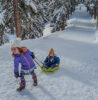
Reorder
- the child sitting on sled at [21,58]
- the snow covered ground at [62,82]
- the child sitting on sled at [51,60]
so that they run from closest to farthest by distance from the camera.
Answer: the child sitting on sled at [21,58]
the snow covered ground at [62,82]
the child sitting on sled at [51,60]

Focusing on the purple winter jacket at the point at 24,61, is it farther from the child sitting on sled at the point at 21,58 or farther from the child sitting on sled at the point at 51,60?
the child sitting on sled at the point at 51,60

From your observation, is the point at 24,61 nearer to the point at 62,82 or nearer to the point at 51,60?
the point at 62,82

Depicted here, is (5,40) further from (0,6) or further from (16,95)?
(16,95)

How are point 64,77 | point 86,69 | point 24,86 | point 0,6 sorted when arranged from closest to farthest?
1. point 24,86
2. point 64,77
3. point 86,69
4. point 0,6

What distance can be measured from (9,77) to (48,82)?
1.74 meters

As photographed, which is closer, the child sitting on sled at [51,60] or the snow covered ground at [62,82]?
the snow covered ground at [62,82]

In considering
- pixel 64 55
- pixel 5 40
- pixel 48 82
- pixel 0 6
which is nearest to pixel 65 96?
pixel 48 82

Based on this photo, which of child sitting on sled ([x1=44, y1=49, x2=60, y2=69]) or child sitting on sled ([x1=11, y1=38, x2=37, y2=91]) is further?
child sitting on sled ([x1=44, y1=49, x2=60, y2=69])

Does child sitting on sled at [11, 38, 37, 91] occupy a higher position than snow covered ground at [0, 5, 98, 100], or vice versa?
child sitting on sled at [11, 38, 37, 91]

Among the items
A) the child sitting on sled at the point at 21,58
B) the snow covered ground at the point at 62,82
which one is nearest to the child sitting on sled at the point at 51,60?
the snow covered ground at the point at 62,82

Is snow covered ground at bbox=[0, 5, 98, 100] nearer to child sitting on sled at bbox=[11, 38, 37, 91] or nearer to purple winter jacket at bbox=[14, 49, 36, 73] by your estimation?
child sitting on sled at bbox=[11, 38, 37, 91]

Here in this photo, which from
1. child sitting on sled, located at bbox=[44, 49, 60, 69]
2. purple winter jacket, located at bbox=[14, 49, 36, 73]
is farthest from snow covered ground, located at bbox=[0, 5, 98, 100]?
purple winter jacket, located at bbox=[14, 49, 36, 73]

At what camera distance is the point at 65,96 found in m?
4.95

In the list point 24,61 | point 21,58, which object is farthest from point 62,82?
point 21,58
